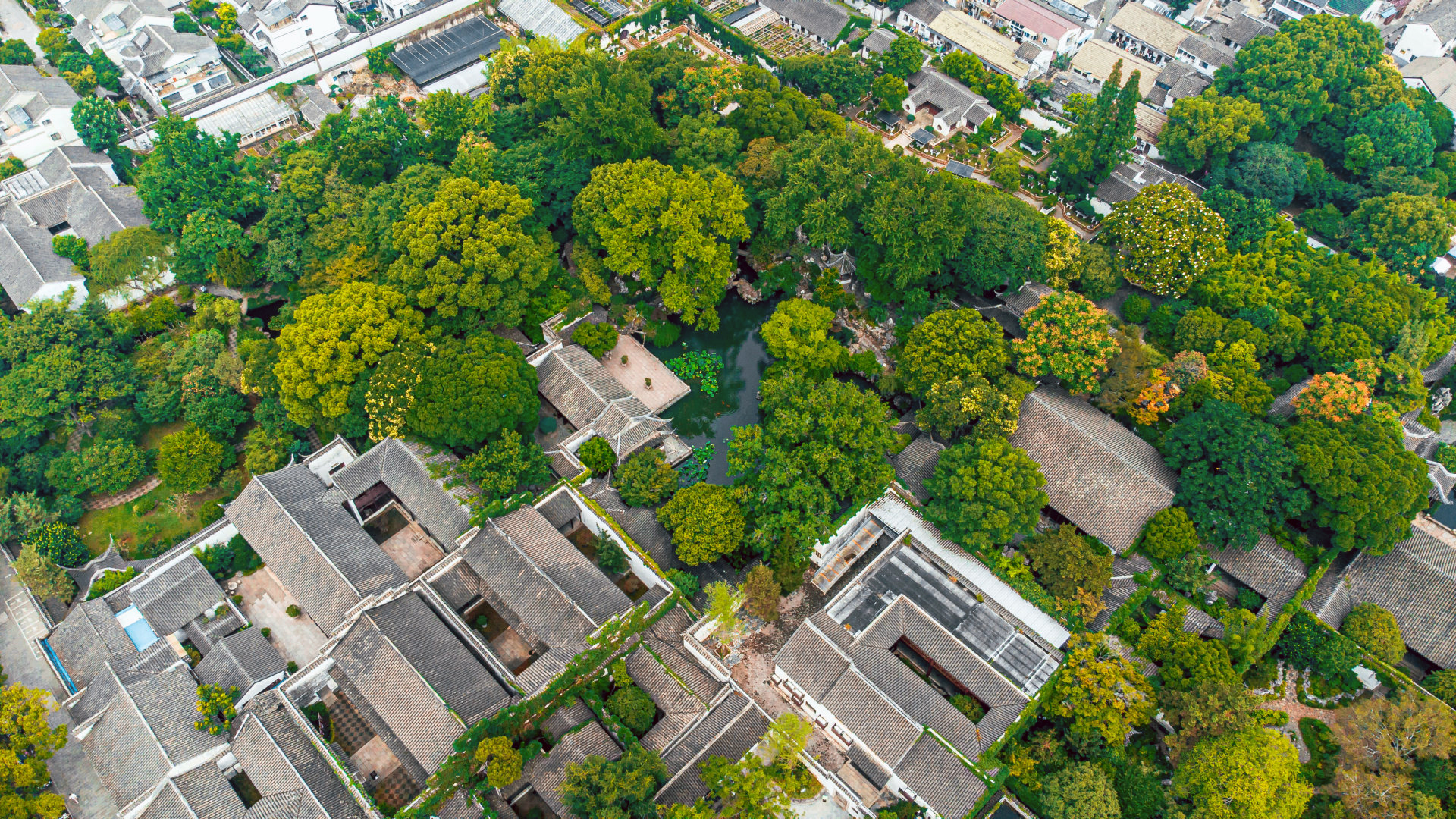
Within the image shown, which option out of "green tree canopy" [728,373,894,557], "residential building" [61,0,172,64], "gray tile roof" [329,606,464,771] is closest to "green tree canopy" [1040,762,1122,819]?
"green tree canopy" [728,373,894,557]

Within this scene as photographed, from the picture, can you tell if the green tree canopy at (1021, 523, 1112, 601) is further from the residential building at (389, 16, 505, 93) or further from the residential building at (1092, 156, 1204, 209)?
the residential building at (389, 16, 505, 93)

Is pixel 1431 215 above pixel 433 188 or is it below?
below

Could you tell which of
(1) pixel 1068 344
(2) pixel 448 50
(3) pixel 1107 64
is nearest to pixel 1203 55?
(3) pixel 1107 64

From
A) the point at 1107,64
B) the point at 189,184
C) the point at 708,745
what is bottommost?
the point at 708,745

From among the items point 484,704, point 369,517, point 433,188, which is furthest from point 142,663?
point 433,188

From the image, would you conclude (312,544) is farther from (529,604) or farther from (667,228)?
(667,228)

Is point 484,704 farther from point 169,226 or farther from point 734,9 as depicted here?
point 734,9

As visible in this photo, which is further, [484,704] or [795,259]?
[795,259]
